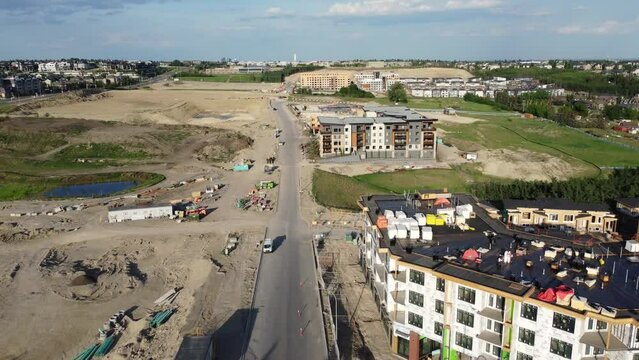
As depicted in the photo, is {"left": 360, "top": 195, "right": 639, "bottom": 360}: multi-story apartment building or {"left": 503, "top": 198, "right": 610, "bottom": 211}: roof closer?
{"left": 360, "top": 195, "right": 639, "bottom": 360}: multi-story apartment building

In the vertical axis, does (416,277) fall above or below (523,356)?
above

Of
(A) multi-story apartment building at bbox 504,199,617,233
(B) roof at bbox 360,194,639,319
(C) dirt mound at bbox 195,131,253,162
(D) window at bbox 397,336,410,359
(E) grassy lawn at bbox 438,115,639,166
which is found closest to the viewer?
(B) roof at bbox 360,194,639,319

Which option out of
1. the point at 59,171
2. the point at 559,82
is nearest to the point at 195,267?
the point at 59,171

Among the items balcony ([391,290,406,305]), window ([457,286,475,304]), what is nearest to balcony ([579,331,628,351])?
window ([457,286,475,304])

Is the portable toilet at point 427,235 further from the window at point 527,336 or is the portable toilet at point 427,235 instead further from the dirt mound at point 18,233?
the dirt mound at point 18,233

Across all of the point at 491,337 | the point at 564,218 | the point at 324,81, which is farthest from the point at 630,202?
the point at 324,81

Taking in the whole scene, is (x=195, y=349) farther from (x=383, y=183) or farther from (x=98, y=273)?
(x=383, y=183)

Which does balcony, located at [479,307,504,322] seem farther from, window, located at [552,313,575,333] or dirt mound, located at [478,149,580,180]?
dirt mound, located at [478,149,580,180]

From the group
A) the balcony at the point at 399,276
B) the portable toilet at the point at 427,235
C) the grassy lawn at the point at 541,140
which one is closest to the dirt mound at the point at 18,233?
the balcony at the point at 399,276

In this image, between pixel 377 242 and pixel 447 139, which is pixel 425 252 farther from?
pixel 447 139
